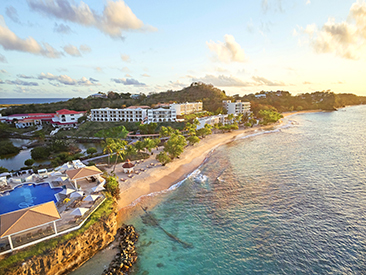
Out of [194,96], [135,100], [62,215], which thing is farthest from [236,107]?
[62,215]

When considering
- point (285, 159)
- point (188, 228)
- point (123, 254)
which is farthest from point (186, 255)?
point (285, 159)

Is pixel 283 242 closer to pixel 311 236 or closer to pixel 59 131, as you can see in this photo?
pixel 311 236

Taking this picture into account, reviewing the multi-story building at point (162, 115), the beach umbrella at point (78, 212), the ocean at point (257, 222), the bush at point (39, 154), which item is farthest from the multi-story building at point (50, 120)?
the beach umbrella at point (78, 212)

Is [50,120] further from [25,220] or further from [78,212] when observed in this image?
[25,220]

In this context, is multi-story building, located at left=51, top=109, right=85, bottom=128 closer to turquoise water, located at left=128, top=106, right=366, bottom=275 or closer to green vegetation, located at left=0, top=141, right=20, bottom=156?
green vegetation, located at left=0, top=141, right=20, bottom=156

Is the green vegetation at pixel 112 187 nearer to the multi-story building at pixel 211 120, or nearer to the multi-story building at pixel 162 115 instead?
the multi-story building at pixel 211 120
